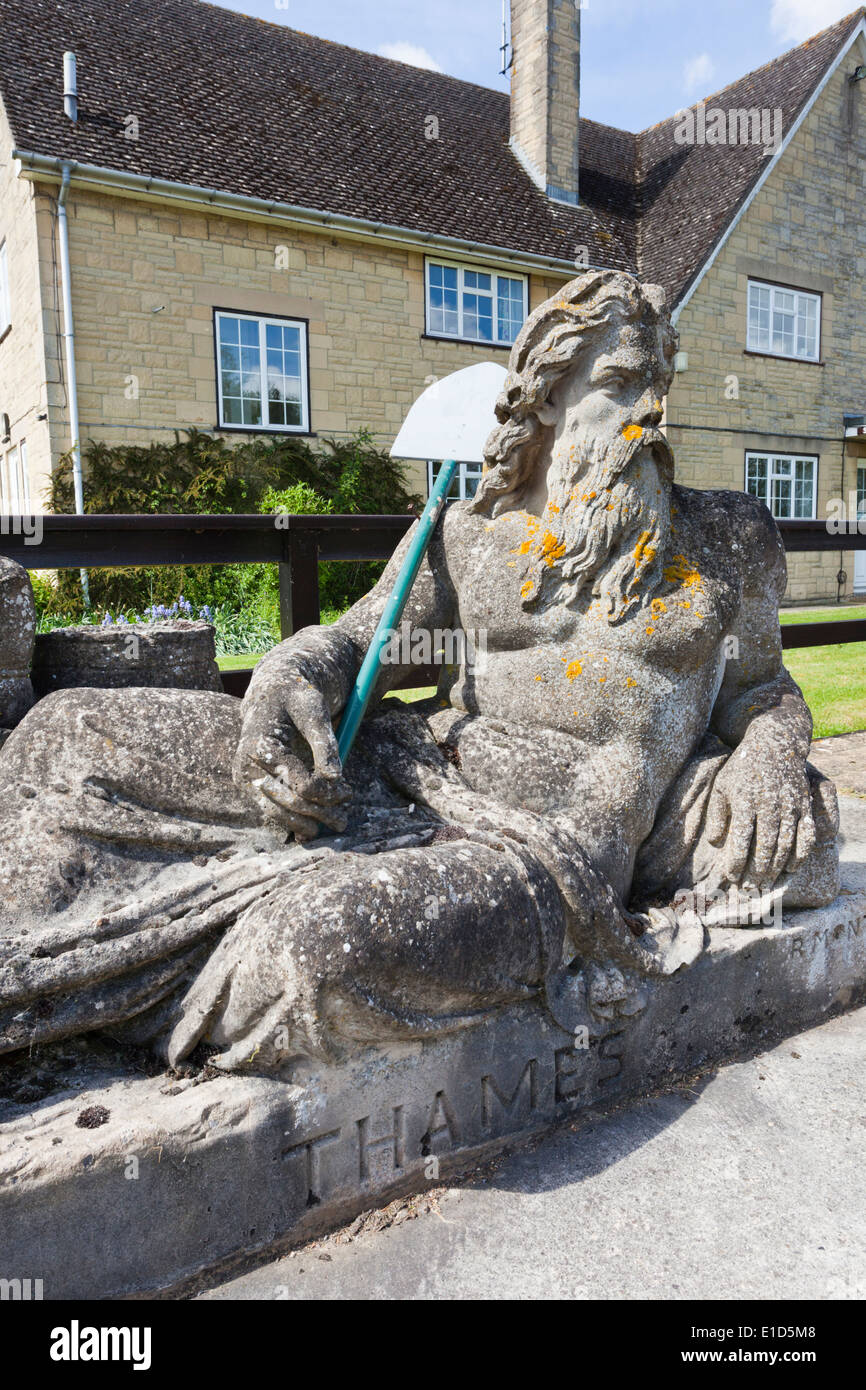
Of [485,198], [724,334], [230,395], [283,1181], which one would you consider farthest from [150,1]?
[283,1181]

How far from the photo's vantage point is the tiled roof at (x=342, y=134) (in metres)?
10.5

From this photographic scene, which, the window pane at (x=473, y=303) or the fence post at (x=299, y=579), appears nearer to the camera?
the fence post at (x=299, y=579)

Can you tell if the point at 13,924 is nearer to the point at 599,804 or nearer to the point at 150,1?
the point at 599,804

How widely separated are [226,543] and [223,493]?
25.3ft

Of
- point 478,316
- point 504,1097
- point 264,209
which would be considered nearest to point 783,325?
point 478,316

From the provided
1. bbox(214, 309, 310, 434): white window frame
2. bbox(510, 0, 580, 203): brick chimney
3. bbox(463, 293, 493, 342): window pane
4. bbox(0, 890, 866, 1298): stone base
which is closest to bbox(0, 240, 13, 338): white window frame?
bbox(214, 309, 310, 434): white window frame

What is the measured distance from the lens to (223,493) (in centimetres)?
1088

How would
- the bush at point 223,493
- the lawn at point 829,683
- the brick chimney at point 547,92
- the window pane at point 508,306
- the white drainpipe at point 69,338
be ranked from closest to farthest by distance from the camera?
the lawn at point 829,683
the white drainpipe at point 69,338
the bush at point 223,493
the window pane at point 508,306
the brick chimney at point 547,92

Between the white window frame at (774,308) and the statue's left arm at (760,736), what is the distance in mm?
14384

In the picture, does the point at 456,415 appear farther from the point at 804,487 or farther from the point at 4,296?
the point at 804,487

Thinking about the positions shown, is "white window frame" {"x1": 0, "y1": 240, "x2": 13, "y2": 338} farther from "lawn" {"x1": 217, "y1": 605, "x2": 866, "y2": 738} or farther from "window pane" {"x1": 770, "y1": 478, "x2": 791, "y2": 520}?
"window pane" {"x1": 770, "y1": 478, "x2": 791, "y2": 520}

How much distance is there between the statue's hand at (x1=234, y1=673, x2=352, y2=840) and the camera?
1.72m

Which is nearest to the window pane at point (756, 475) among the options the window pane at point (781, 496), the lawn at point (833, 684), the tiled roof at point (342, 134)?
the window pane at point (781, 496)

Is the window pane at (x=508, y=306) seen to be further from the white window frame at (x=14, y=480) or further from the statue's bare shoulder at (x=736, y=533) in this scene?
the statue's bare shoulder at (x=736, y=533)
